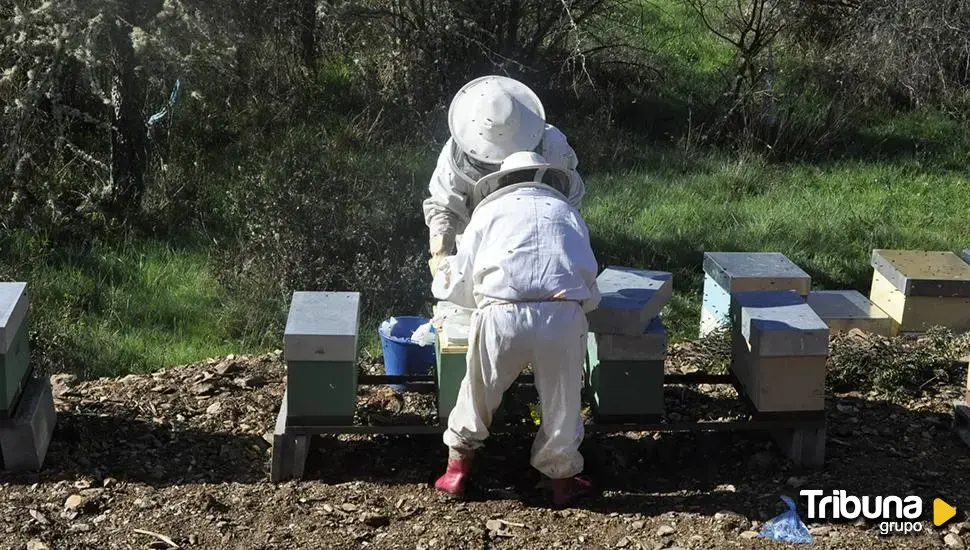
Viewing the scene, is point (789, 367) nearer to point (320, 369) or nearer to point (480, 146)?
point (480, 146)

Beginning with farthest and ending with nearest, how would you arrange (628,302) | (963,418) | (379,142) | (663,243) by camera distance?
(379,142)
(663,243)
(963,418)
(628,302)

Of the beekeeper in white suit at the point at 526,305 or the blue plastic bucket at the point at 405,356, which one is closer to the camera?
the beekeeper in white suit at the point at 526,305

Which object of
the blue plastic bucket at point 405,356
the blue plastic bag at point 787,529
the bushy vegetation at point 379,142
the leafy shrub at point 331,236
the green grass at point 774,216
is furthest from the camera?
the green grass at point 774,216

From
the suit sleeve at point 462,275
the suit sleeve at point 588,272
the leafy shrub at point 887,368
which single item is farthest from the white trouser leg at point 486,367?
the leafy shrub at point 887,368

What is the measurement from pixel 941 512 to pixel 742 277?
1.46 meters

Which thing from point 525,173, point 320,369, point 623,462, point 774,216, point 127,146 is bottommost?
point 774,216

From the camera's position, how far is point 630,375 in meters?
4.13

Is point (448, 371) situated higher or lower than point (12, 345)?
lower

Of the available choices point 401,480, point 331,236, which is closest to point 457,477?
point 401,480

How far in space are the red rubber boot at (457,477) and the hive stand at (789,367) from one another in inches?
43.2

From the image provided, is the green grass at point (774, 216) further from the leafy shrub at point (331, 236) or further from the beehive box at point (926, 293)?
the leafy shrub at point (331, 236)

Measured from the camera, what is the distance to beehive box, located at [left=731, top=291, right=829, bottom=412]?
4.07 m

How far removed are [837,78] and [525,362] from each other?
7325 millimetres

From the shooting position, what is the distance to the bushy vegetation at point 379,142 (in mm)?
6211
